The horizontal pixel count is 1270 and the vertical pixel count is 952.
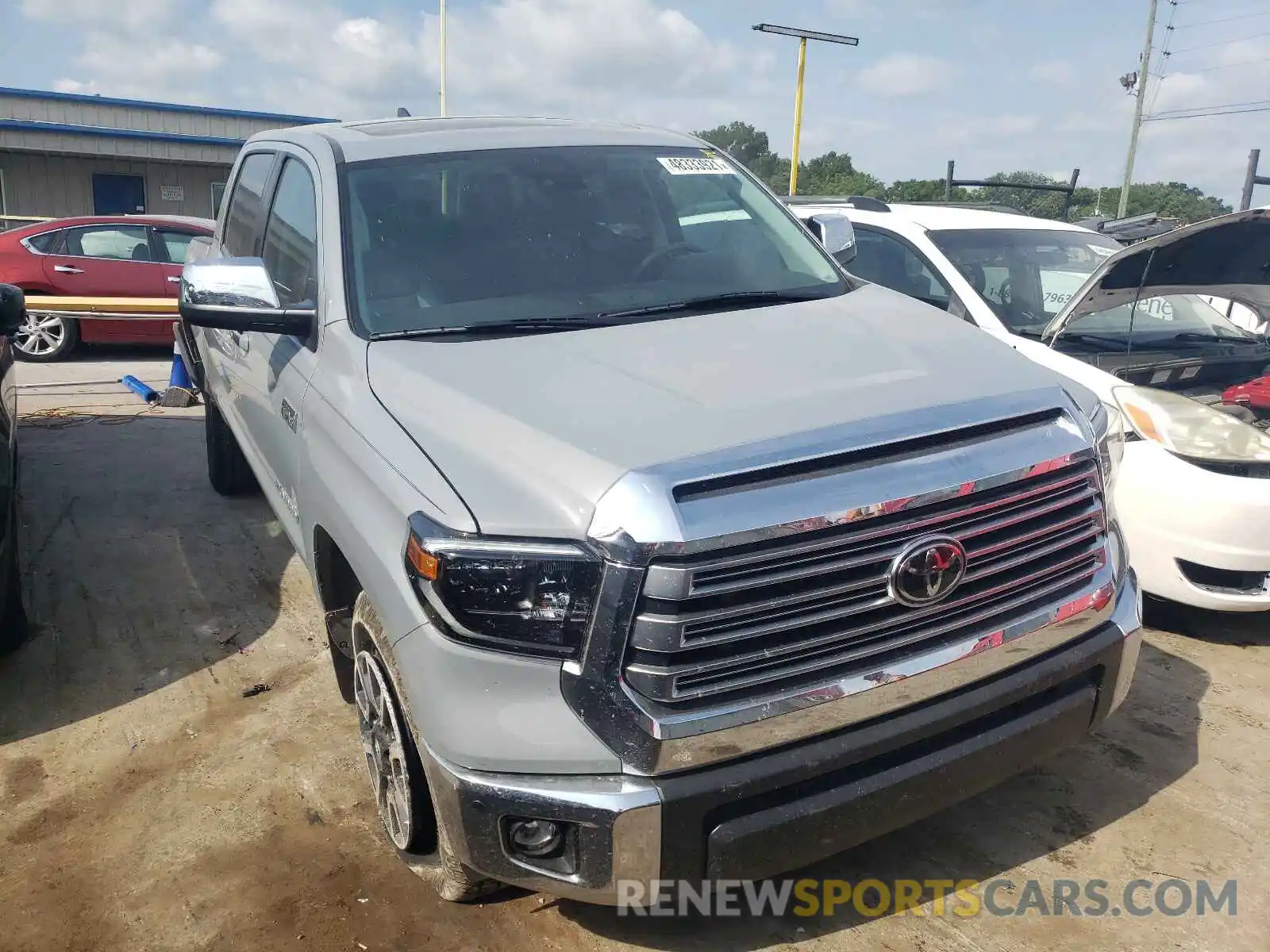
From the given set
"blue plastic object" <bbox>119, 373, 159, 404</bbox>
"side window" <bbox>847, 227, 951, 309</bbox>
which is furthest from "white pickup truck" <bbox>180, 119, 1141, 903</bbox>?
"blue plastic object" <bbox>119, 373, 159, 404</bbox>

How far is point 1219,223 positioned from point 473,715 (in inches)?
157

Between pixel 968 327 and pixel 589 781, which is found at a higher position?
pixel 968 327

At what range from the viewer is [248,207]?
15.1 feet

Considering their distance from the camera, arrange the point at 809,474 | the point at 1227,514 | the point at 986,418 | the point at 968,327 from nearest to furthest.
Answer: the point at 809,474 < the point at 986,418 < the point at 968,327 < the point at 1227,514

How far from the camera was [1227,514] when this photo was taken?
3852mm

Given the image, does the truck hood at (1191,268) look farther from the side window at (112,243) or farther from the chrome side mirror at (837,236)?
the side window at (112,243)

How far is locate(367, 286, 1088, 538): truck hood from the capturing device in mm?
2123

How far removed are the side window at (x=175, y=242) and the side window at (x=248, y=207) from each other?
7336 mm

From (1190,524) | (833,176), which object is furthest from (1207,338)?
(833,176)

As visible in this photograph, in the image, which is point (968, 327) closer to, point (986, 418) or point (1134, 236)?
point (986, 418)

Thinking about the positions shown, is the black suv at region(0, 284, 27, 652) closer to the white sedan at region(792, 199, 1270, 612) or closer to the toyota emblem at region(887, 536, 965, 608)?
the toyota emblem at region(887, 536, 965, 608)

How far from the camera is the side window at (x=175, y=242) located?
455 inches

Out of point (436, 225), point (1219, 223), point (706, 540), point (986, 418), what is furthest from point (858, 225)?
point (706, 540)

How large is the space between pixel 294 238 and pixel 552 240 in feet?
3.31
